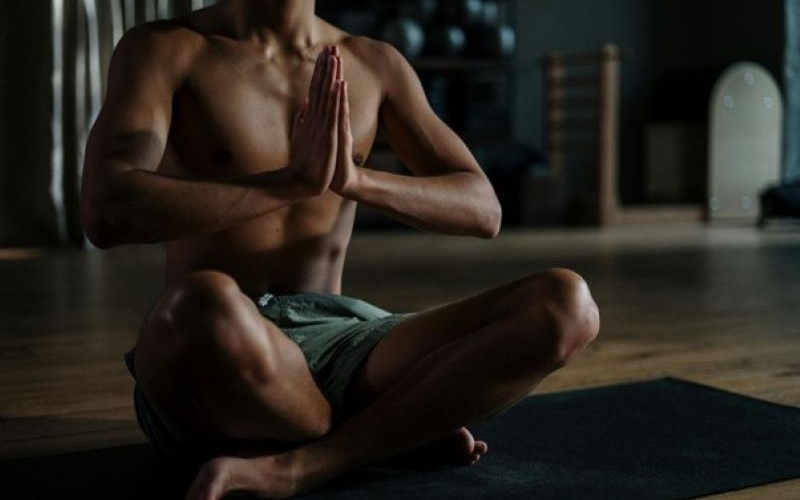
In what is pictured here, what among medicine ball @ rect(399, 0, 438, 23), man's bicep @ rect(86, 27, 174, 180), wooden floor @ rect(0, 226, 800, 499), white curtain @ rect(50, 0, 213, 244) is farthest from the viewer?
medicine ball @ rect(399, 0, 438, 23)

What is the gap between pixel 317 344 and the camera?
1.28 m

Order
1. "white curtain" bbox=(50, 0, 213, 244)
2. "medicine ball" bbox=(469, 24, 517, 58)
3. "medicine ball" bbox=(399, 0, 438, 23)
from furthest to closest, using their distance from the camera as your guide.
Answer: "medicine ball" bbox=(469, 24, 517, 58) → "medicine ball" bbox=(399, 0, 438, 23) → "white curtain" bbox=(50, 0, 213, 244)

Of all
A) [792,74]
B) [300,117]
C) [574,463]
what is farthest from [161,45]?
[792,74]

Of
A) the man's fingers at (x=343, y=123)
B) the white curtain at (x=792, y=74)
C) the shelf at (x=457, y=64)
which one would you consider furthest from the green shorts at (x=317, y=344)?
the white curtain at (x=792, y=74)

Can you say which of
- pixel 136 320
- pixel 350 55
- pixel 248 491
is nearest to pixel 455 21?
pixel 136 320

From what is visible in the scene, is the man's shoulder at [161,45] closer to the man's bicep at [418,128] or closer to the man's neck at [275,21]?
the man's neck at [275,21]

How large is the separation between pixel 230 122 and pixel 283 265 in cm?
19

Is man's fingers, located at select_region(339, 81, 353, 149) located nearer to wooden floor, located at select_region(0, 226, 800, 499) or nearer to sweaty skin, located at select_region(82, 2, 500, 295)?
sweaty skin, located at select_region(82, 2, 500, 295)

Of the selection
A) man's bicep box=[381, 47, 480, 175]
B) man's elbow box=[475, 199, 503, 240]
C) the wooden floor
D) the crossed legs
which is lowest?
the wooden floor

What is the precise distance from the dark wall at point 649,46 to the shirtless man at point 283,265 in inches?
212

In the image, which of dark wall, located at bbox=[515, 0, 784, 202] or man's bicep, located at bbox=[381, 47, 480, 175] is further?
dark wall, located at bbox=[515, 0, 784, 202]

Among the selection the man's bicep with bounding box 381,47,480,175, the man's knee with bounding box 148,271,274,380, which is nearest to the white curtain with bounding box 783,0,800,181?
the man's bicep with bounding box 381,47,480,175

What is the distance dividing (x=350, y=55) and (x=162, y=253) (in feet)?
10.6

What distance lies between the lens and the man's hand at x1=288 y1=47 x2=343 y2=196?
114 centimetres
